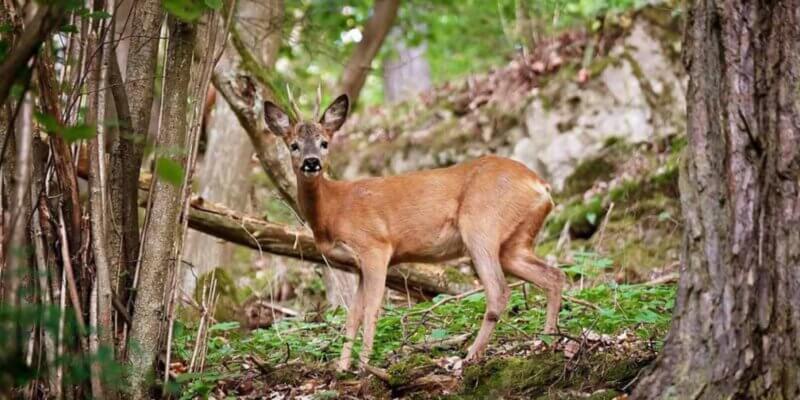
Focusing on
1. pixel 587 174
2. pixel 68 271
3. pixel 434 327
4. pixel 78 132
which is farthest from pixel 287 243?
pixel 78 132

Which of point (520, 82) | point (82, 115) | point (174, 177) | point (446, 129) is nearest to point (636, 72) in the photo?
point (520, 82)

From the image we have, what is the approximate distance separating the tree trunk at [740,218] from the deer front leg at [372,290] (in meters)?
2.50

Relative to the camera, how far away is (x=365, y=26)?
36.8 ft

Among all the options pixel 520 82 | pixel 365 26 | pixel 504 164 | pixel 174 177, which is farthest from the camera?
→ pixel 520 82

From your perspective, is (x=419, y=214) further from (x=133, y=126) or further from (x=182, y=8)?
(x=182, y=8)

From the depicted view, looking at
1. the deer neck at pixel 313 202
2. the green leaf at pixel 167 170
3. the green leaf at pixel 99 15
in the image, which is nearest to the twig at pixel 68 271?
the green leaf at pixel 99 15

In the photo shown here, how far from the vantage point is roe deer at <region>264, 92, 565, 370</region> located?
6.66 m

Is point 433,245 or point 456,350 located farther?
point 433,245

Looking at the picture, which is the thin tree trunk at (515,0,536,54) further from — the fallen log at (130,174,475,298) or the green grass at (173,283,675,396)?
the green grass at (173,283,675,396)

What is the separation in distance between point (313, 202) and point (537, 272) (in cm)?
167

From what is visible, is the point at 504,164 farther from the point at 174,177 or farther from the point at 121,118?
the point at 174,177

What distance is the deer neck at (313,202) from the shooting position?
23.0 feet

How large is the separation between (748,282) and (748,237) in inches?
6.7

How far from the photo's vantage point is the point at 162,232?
4695mm
